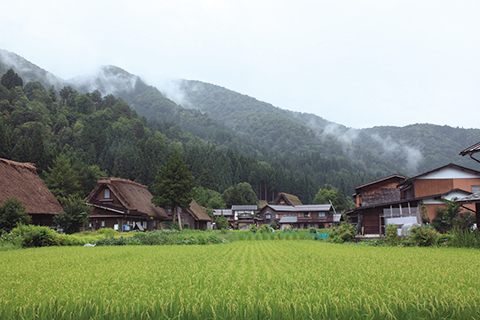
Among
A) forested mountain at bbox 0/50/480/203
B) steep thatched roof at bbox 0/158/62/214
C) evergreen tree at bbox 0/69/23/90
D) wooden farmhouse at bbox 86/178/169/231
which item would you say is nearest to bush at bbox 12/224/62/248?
steep thatched roof at bbox 0/158/62/214

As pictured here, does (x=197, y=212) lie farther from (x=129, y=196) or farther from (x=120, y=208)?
(x=120, y=208)

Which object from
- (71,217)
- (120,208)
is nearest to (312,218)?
(120,208)

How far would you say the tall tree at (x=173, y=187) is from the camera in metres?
38.4

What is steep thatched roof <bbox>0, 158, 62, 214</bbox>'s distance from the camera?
21.5 metres

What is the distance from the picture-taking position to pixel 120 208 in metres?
32.9

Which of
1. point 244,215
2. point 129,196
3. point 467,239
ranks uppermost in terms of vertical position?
point 129,196

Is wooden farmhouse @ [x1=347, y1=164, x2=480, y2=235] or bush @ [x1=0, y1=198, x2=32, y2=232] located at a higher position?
wooden farmhouse @ [x1=347, y1=164, x2=480, y2=235]

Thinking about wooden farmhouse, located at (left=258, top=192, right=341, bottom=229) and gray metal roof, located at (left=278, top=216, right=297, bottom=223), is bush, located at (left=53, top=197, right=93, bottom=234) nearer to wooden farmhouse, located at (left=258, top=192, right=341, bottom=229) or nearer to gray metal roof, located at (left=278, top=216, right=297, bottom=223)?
wooden farmhouse, located at (left=258, top=192, right=341, bottom=229)

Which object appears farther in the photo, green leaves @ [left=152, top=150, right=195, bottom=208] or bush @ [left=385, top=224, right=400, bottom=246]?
green leaves @ [left=152, top=150, right=195, bottom=208]

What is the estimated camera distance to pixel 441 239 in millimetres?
14359

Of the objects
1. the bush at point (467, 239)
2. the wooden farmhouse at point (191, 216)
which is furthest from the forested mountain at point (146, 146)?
the bush at point (467, 239)

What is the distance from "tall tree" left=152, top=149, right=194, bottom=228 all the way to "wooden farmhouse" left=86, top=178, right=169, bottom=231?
2.09 metres

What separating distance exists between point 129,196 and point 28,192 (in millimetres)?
12839

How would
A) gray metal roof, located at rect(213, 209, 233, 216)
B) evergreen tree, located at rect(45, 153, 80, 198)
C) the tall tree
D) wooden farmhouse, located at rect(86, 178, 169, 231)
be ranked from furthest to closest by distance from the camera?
gray metal roof, located at rect(213, 209, 233, 216), evergreen tree, located at rect(45, 153, 80, 198), the tall tree, wooden farmhouse, located at rect(86, 178, 169, 231)
